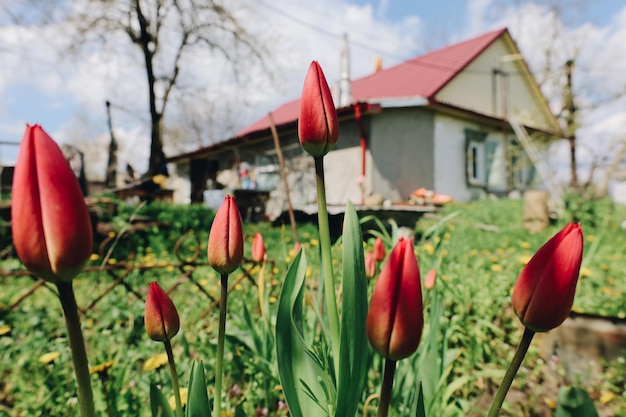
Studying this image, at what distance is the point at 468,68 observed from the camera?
39.3 ft

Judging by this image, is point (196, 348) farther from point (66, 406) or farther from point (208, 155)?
point (208, 155)

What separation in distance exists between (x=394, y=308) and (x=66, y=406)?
1309 millimetres

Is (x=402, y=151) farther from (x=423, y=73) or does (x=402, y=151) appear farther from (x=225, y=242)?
(x=225, y=242)

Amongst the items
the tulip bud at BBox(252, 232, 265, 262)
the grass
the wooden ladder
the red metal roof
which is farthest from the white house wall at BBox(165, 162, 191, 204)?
the tulip bud at BBox(252, 232, 265, 262)

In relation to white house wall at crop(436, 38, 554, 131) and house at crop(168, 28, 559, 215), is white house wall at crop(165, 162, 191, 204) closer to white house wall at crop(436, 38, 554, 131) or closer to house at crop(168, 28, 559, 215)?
house at crop(168, 28, 559, 215)

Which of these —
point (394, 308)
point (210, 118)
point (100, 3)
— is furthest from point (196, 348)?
point (210, 118)

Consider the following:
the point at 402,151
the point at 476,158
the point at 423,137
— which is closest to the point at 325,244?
the point at 402,151

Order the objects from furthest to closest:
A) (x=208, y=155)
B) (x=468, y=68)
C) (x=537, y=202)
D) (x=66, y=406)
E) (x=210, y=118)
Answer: (x=210, y=118), (x=208, y=155), (x=468, y=68), (x=537, y=202), (x=66, y=406)

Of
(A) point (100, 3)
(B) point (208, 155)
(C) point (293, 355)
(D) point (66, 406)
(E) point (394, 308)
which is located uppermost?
(A) point (100, 3)

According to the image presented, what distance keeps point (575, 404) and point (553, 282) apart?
1.40 feet

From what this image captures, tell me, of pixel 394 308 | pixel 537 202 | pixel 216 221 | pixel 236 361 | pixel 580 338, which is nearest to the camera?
pixel 394 308

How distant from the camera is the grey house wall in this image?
8.97 meters

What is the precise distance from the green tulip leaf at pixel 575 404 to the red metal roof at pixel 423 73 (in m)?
10.1

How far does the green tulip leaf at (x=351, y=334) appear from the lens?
1.63 feet
